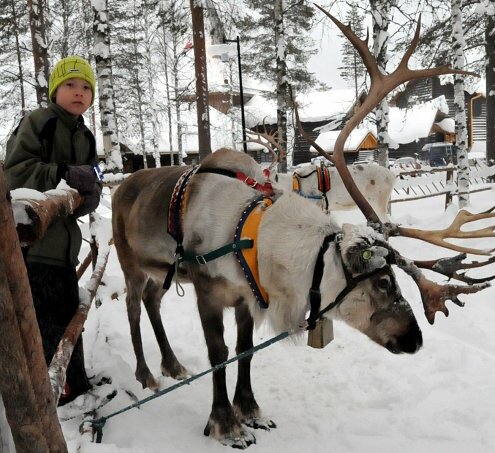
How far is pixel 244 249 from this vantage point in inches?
97.8

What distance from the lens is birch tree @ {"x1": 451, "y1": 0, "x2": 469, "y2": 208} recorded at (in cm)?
894

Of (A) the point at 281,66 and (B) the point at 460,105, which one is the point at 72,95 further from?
(A) the point at 281,66

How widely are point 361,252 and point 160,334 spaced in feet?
6.79

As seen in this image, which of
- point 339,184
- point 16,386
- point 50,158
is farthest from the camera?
point 339,184

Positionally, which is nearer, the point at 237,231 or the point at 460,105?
the point at 237,231

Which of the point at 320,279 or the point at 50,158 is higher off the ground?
the point at 50,158

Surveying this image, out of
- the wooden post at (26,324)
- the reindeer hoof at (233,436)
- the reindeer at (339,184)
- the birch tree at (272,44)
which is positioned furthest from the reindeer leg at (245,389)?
the birch tree at (272,44)

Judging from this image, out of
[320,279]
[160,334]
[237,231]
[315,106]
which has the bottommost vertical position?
[160,334]

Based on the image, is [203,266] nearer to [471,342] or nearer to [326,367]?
[326,367]

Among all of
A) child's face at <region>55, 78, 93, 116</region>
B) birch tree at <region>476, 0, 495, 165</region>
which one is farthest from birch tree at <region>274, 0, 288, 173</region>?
child's face at <region>55, 78, 93, 116</region>

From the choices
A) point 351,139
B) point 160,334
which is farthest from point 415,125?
point 160,334

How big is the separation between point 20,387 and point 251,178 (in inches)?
85.1

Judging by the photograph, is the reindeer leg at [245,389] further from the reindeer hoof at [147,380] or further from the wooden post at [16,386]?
the wooden post at [16,386]

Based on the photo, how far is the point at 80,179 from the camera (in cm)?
191
